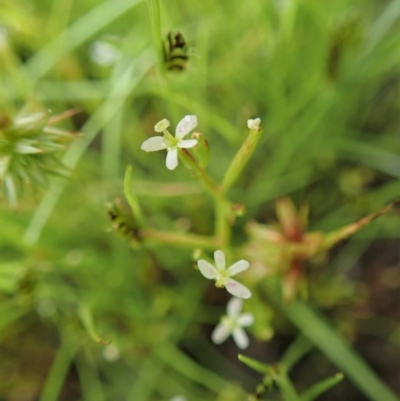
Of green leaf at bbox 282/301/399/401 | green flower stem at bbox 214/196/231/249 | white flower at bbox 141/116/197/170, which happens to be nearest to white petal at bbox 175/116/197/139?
white flower at bbox 141/116/197/170

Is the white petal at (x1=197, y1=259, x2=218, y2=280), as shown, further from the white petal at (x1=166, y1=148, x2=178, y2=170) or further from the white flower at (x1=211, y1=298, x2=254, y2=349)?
the white flower at (x1=211, y1=298, x2=254, y2=349)

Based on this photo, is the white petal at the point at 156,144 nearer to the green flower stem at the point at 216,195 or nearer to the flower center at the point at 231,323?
the green flower stem at the point at 216,195

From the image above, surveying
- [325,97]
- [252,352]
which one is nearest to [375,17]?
[325,97]

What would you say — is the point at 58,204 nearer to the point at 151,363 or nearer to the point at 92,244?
the point at 92,244

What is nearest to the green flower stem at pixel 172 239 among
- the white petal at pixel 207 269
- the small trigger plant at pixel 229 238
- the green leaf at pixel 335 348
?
the small trigger plant at pixel 229 238

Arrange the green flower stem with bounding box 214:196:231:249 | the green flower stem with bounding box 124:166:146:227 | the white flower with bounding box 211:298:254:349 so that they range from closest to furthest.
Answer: the green flower stem with bounding box 124:166:146:227, the green flower stem with bounding box 214:196:231:249, the white flower with bounding box 211:298:254:349

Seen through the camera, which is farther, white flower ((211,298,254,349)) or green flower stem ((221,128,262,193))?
white flower ((211,298,254,349))
